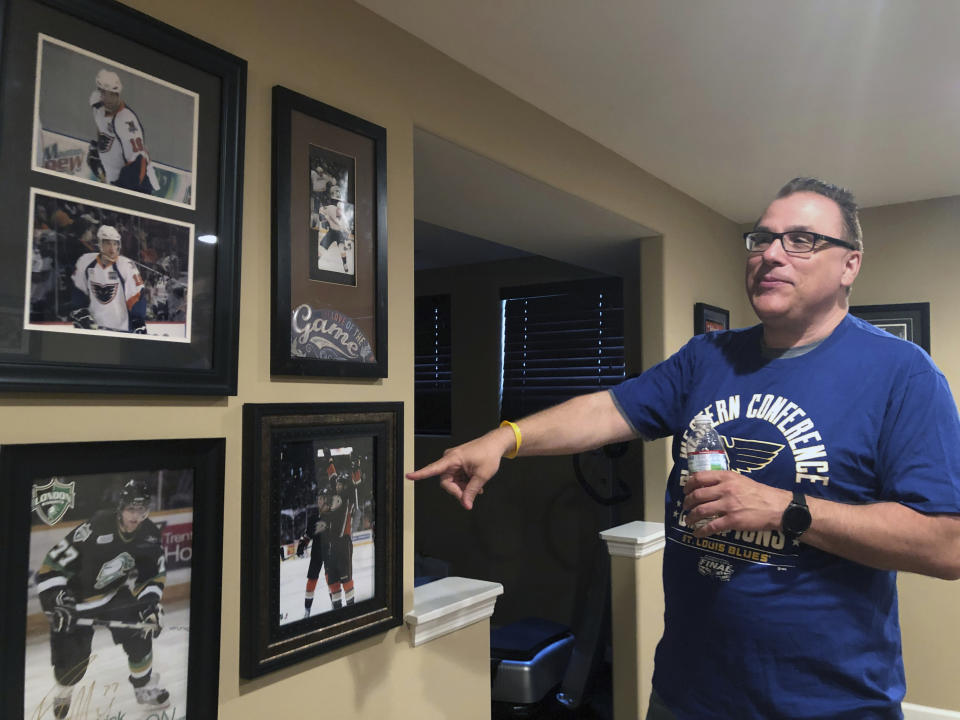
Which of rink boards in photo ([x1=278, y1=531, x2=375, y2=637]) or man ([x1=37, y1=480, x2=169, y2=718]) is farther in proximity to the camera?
rink boards in photo ([x1=278, y1=531, x2=375, y2=637])

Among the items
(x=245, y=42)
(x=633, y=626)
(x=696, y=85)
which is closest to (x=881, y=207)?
(x=696, y=85)

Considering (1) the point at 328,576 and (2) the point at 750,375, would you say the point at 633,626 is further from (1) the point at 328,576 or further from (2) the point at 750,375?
(2) the point at 750,375

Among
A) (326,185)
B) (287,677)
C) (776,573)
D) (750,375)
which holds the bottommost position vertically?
(287,677)

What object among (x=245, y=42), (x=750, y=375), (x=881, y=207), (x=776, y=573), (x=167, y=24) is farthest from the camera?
(x=881, y=207)

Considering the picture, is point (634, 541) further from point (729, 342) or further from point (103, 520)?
point (103, 520)

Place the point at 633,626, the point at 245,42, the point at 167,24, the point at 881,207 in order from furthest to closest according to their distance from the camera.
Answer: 1. the point at 881,207
2. the point at 633,626
3. the point at 245,42
4. the point at 167,24

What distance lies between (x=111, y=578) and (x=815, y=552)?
4.19ft

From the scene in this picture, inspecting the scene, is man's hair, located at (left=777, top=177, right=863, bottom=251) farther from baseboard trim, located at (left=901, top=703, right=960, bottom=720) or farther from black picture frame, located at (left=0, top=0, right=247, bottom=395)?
baseboard trim, located at (left=901, top=703, right=960, bottom=720)

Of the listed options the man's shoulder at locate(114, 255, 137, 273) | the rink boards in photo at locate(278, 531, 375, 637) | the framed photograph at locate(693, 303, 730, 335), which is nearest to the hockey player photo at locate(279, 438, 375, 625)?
the rink boards in photo at locate(278, 531, 375, 637)

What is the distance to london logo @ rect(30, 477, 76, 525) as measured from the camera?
4.11 ft

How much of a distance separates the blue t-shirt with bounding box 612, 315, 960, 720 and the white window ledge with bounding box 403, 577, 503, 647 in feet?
2.69

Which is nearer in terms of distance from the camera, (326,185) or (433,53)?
(326,185)

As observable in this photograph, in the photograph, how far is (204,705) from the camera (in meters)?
1.49

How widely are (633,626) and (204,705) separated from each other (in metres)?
2.24
